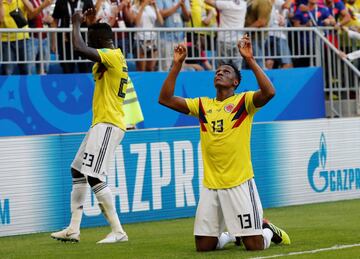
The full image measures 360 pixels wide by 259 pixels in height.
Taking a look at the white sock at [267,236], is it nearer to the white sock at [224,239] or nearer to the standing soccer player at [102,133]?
the white sock at [224,239]

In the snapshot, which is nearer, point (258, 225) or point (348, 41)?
point (258, 225)

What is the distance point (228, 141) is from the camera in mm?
11180

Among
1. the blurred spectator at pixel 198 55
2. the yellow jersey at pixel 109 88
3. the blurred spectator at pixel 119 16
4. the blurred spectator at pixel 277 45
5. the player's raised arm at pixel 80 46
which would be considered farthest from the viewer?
the blurred spectator at pixel 277 45

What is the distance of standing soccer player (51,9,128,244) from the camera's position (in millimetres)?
12141

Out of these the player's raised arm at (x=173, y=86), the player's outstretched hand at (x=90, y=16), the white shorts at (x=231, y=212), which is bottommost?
the white shorts at (x=231, y=212)

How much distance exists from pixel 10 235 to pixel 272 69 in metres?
7.27

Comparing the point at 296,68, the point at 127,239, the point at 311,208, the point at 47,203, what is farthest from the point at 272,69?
the point at 127,239

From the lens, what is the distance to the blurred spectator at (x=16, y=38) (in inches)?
642

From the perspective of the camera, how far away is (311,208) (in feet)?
54.8

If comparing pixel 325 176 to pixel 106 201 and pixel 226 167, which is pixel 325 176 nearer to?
pixel 106 201

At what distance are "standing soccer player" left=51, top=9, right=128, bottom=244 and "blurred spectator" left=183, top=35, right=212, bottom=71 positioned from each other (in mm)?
6274

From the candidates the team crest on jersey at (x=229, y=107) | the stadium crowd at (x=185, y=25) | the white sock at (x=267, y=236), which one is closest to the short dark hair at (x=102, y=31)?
the team crest on jersey at (x=229, y=107)

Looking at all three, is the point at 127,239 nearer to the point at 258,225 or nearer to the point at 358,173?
the point at 258,225

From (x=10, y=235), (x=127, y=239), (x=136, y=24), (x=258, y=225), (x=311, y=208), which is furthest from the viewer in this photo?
(x=136, y=24)
